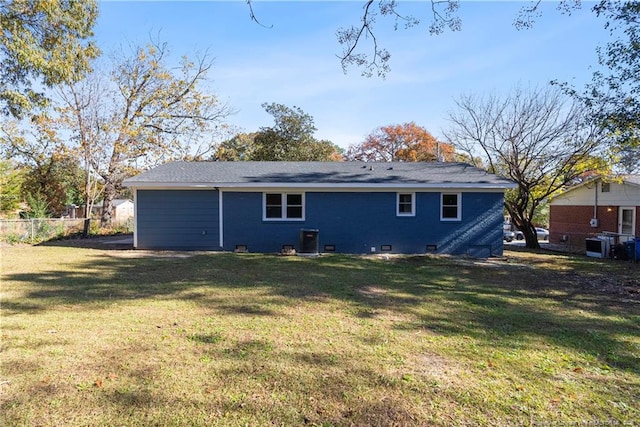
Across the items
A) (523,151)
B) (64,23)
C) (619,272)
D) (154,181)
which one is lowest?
(619,272)

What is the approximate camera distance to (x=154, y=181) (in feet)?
40.4

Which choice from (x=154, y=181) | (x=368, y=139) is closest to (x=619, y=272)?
(x=154, y=181)

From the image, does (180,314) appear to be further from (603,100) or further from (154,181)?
(603,100)

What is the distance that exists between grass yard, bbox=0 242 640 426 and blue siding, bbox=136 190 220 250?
16.5ft

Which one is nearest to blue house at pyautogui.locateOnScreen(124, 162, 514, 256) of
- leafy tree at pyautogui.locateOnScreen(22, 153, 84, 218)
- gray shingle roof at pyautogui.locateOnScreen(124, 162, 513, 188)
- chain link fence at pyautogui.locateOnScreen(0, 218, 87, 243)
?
gray shingle roof at pyautogui.locateOnScreen(124, 162, 513, 188)

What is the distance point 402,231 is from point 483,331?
8.34 m

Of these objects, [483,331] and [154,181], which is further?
[154,181]

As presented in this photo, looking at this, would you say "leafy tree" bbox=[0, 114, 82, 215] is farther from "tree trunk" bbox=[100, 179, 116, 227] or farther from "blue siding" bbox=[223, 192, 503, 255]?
"blue siding" bbox=[223, 192, 503, 255]

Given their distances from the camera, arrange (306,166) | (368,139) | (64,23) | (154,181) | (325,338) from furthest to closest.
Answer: (368,139) < (306,166) < (154,181) < (64,23) < (325,338)

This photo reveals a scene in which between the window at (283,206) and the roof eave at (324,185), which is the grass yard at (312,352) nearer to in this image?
the roof eave at (324,185)

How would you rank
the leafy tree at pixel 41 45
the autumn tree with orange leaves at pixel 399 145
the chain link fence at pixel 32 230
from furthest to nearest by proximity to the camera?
the autumn tree with orange leaves at pixel 399 145 < the chain link fence at pixel 32 230 < the leafy tree at pixel 41 45

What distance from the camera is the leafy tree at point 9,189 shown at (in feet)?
72.1

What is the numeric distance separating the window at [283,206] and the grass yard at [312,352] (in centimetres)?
541

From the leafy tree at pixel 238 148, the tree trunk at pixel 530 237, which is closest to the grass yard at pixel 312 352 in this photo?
the tree trunk at pixel 530 237
